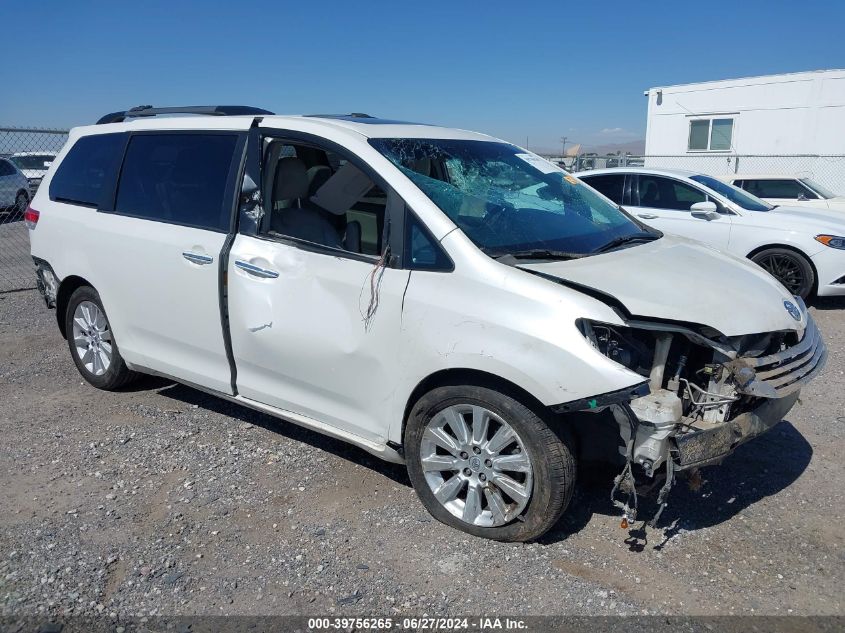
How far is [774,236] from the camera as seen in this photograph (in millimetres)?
7930

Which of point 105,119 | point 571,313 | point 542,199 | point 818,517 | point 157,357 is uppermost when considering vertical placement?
point 105,119

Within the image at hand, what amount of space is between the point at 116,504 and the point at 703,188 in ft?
24.5

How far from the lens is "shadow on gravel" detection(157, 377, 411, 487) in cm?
400

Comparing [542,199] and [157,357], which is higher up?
→ [542,199]

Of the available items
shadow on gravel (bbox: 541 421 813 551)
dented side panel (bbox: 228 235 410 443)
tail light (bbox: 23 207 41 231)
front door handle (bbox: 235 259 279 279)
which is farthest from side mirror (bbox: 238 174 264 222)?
shadow on gravel (bbox: 541 421 813 551)

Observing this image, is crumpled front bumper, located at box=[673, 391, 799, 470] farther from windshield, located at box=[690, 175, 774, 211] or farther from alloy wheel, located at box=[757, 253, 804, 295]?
windshield, located at box=[690, 175, 774, 211]

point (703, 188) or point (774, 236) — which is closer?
point (774, 236)

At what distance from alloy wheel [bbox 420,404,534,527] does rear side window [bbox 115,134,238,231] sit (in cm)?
174

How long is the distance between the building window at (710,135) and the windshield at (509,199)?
62.8 ft

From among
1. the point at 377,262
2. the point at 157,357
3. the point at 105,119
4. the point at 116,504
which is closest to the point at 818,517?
the point at 377,262

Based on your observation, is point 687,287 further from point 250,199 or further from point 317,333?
point 250,199

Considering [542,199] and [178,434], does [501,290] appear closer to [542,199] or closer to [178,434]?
[542,199]

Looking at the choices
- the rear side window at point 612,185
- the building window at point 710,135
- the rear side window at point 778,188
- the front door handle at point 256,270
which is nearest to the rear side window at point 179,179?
the front door handle at point 256,270

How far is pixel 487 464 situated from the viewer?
315 centimetres
